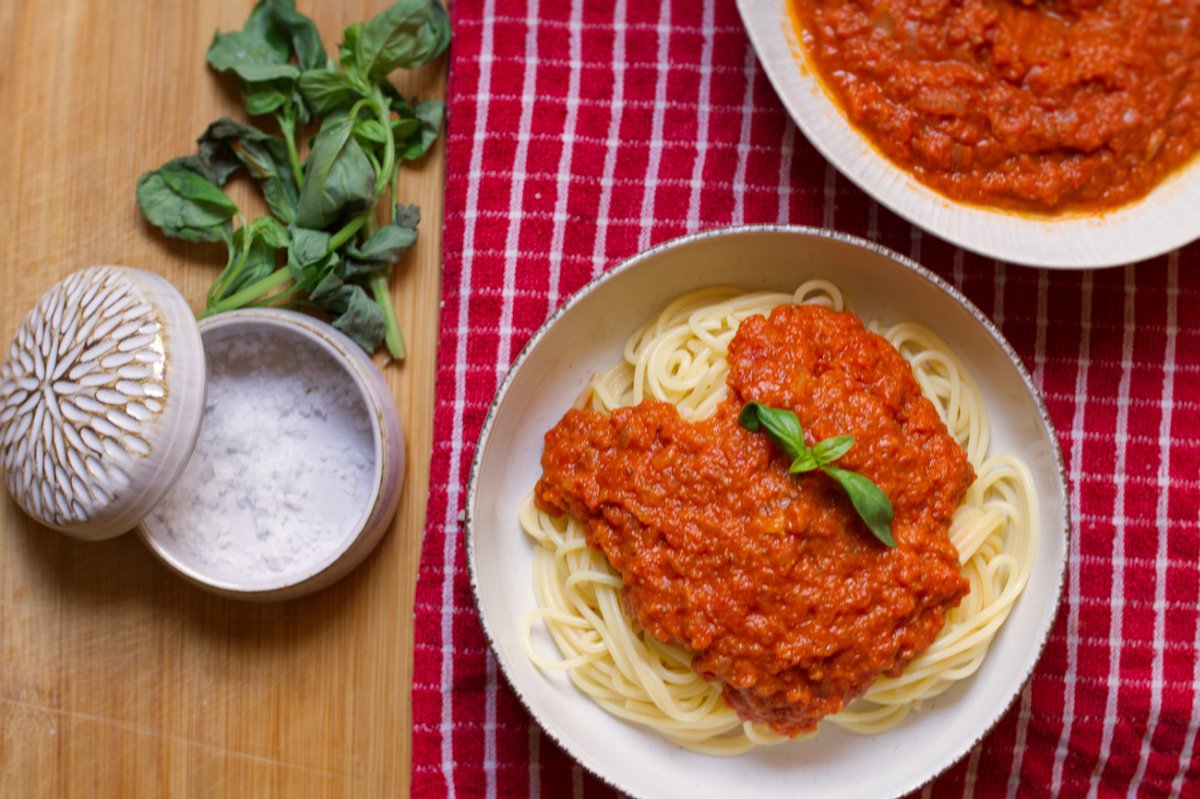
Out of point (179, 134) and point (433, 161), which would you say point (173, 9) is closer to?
point (179, 134)

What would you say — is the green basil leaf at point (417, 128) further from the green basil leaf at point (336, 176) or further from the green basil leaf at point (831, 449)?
the green basil leaf at point (831, 449)

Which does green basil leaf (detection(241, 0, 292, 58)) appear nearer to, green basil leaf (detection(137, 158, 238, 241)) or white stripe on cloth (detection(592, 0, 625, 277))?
green basil leaf (detection(137, 158, 238, 241))

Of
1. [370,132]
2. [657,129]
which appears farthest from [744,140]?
[370,132]

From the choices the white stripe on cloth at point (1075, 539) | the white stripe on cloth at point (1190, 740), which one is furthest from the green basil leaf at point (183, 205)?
the white stripe on cloth at point (1190, 740)

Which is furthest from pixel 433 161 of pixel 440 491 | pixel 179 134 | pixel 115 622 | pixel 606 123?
pixel 115 622

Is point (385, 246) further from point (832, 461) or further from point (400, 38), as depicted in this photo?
point (832, 461)
